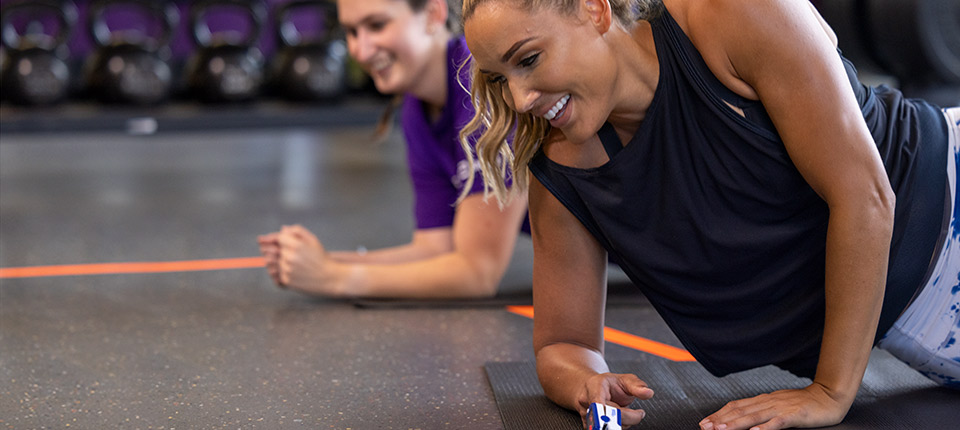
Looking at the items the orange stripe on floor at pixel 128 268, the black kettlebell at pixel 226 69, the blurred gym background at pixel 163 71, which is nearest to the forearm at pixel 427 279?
the orange stripe on floor at pixel 128 268

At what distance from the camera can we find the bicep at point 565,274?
47.8 inches

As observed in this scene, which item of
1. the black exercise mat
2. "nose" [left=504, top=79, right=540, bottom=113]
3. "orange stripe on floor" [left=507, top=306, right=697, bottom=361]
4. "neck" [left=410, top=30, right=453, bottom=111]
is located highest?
"nose" [left=504, top=79, right=540, bottom=113]

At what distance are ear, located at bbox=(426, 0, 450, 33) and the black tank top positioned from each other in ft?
2.26

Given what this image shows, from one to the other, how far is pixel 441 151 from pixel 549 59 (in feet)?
2.70

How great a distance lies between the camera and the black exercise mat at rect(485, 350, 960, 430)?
3.92 feet

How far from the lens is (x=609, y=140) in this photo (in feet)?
3.83

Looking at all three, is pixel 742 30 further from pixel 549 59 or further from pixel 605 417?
pixel 605 417

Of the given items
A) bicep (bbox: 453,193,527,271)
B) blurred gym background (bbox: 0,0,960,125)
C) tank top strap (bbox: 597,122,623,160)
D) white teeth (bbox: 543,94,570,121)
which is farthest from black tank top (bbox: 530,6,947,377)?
blurred gym background (bbox: 0,0,960,125)

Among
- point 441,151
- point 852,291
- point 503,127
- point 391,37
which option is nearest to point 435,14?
point 391,37

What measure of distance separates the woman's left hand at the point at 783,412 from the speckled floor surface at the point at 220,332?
29 cm

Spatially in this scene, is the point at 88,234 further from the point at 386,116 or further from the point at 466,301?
the point at 466,301

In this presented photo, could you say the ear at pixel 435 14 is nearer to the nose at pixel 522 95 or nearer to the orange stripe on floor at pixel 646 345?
the orange stripe on floor at pixel 646 345

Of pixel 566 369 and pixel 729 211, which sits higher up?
pixel 729 211

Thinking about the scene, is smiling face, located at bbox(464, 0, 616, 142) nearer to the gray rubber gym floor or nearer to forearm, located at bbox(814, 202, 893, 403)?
forearm, located at bbox(814, 202, 893, 403)
